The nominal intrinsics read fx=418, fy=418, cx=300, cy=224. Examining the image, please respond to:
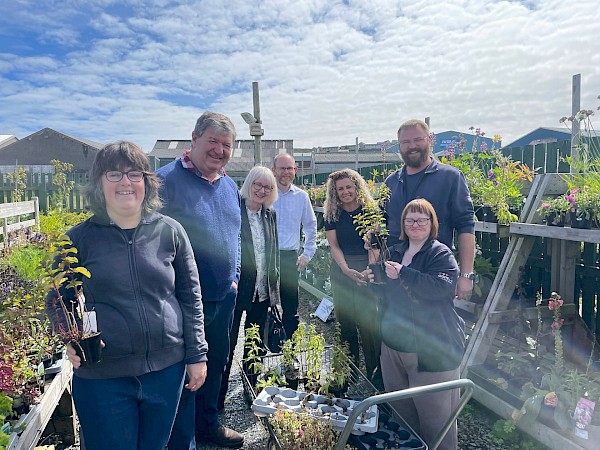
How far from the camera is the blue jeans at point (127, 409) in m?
1.58

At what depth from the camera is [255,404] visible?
6.56 feet

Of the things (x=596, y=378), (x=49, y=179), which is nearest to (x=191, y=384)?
(x=596, y=378)

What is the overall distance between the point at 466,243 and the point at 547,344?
1252 millimetres

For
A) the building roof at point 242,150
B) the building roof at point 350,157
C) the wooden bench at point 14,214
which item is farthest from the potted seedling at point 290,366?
the building roof at point 350,157

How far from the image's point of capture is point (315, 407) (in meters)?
1.98

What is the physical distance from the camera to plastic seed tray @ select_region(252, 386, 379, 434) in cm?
184

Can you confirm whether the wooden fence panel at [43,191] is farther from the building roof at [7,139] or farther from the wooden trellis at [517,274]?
the building roof at [7,139]

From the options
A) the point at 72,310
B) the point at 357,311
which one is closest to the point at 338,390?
the point at 357,311

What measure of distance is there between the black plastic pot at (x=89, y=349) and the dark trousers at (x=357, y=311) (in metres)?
2.10

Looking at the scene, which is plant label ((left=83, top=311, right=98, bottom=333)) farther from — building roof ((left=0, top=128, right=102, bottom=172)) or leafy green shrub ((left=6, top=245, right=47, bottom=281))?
building roof ((left=0, top=128, right=102, bottom=172))

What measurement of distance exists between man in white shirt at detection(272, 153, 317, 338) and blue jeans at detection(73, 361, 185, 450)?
2018 millimetres

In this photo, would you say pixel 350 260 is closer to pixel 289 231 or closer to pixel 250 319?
pixel 289 231

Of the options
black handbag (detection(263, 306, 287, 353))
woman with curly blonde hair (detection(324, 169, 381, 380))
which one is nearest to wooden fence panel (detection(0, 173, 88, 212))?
black handbag (detection(263, 306, 287, 353))

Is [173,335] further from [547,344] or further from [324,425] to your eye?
[547,344]
